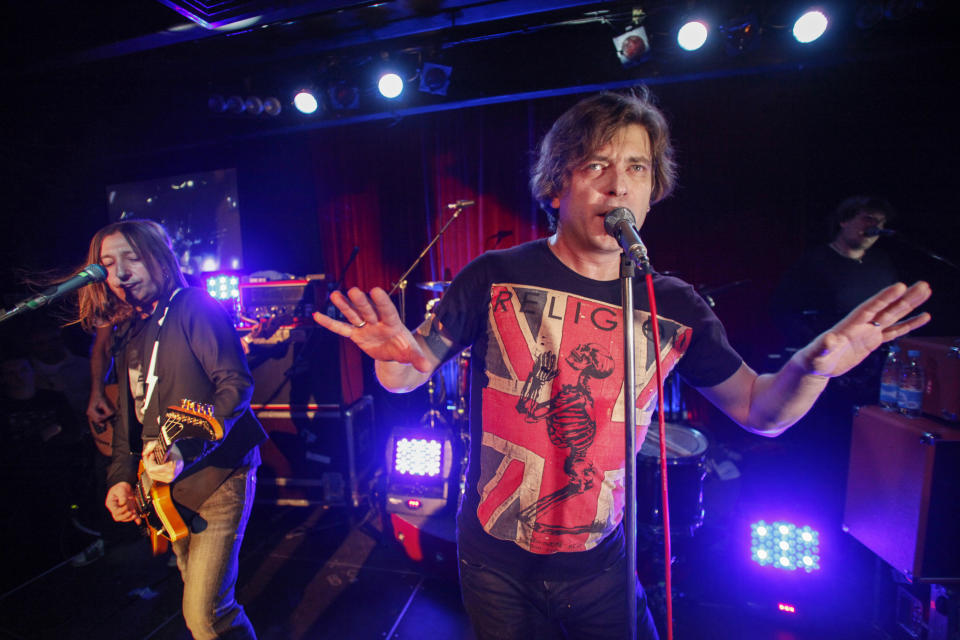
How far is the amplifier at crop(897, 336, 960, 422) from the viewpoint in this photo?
2.03 meters

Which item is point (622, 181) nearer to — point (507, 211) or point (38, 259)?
point (507, 211)

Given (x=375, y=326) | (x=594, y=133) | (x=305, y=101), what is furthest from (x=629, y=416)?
(x=305, y=101)

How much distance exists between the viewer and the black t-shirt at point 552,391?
125 cm

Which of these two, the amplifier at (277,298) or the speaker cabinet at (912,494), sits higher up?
the amplifier at (277,298)

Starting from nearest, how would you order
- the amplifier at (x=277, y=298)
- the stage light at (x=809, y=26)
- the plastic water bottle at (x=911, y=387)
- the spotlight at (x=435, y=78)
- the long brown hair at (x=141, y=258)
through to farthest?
the long brown hair at (x=141, y=258)
the plastic water bottle at (x=911, y=387)
the stage light at (x=809, y=26)
the spotlight at (x=435, y=78)
the amplifier at (x=277, y=298)

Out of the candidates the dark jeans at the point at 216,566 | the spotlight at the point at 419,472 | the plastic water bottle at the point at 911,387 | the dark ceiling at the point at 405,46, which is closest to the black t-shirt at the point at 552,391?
the dark jeans at the point at 216,566

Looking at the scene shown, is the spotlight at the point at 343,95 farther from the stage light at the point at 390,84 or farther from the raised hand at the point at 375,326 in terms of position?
the raised hand at the point at 375,326

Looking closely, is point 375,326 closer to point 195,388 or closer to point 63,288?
point 195,388

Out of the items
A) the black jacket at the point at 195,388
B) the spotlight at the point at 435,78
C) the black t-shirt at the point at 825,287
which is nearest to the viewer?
the black jacket at the point at 195,388

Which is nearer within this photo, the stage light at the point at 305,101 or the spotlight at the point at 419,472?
the spotlight at the point at 419,472

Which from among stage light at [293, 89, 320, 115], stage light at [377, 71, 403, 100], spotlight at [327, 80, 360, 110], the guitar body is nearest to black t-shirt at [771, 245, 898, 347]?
stage light at [377, 71, 403, 100]

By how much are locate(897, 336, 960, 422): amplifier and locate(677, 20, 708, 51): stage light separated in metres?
2.57

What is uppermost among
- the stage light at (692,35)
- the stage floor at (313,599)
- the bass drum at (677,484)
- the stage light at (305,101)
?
the stage light at (692,35)

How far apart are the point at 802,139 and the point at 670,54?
1608 millimetres
